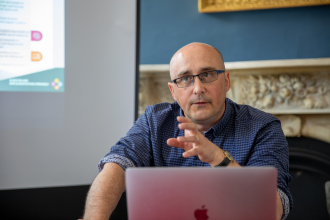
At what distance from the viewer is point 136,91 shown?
6.55 ft

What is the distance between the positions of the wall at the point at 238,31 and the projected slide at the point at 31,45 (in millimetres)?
755

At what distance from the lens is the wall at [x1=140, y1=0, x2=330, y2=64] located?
2176 millimetres

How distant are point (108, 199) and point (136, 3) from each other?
1479 millimetres

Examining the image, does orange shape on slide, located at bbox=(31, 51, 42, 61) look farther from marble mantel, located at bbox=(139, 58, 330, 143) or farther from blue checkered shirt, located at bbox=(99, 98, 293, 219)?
blue checkered shirt, located at bbox=(99, 98, 293, 219)

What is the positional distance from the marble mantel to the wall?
0.50 ft

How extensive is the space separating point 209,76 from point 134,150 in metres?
0.45

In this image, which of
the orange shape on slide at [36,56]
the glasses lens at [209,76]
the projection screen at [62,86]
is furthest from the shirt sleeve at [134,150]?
the orange shape on slide at [36,56]

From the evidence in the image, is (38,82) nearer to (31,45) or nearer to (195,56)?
(31,45)

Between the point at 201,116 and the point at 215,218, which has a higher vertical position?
the point at 201,116

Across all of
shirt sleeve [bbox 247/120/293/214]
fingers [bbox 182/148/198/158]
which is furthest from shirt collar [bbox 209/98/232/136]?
fingers [bbox 182/148/198/158]

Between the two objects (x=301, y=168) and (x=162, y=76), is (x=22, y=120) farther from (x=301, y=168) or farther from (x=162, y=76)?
(x=301, y=168)

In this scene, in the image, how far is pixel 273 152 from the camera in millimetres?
1057

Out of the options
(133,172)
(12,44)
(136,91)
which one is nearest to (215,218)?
(133,172)

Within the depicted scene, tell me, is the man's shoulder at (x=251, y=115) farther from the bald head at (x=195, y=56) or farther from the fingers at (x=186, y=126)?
the fingers at (x=186, y=126)
